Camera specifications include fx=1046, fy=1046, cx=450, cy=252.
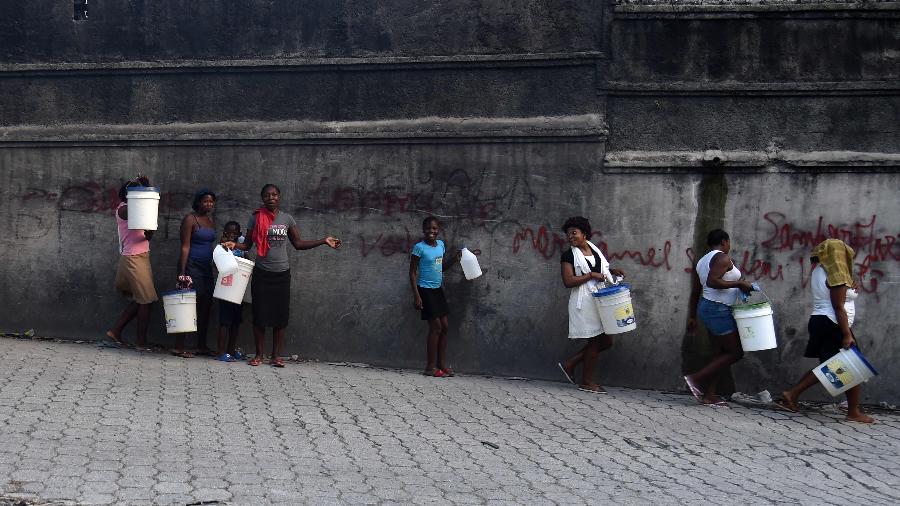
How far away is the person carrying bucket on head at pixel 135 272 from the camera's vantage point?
10008 millimetres

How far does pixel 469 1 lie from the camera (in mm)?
9859

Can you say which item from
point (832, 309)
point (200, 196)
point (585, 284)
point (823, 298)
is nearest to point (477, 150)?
point (585, 284)

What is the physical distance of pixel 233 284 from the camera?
31.4 ft

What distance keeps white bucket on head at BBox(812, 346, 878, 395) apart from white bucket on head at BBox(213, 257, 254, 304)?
16.6 feet

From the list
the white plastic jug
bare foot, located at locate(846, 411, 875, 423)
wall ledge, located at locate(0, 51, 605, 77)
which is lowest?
bare foot, located at locate(846, 411, 875, 423)

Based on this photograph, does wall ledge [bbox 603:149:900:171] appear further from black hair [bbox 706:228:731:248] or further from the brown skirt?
the brown skirt

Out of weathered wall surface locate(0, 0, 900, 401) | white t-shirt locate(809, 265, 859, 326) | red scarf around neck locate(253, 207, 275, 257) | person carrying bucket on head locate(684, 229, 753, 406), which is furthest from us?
red scarf around neck locate(253, 207, 275, 257)

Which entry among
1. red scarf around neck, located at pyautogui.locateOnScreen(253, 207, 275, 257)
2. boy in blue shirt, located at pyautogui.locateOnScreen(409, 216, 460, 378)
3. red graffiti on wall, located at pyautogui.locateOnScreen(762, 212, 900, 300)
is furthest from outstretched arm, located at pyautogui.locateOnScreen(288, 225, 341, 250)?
red graffiti on wall, located at pyautogui.locateOnScreen(762, 212, 900, 300)

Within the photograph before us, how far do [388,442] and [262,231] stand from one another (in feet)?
10.6

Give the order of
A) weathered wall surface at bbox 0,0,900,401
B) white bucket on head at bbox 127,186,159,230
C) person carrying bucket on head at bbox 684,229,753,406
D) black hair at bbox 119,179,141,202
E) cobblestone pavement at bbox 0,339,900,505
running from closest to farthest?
cobblestone pavement at bbox 0,339,900,505 → person carrying bucket on head at bbox 684,229,753,406 → weathered wall surface at bbox 0,0,900,401 → white bucket on head at bbox 127,186,159,230 → black hair at bbox 119,179,141,202

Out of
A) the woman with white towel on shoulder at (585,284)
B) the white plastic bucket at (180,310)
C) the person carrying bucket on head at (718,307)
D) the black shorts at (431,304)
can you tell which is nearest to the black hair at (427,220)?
the black shorts at (431,304)

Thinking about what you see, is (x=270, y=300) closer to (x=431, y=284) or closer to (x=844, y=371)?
(x=431, y=284)

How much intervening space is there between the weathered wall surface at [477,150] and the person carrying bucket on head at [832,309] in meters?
0.67

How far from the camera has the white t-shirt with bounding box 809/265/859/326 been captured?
28.1 feet
